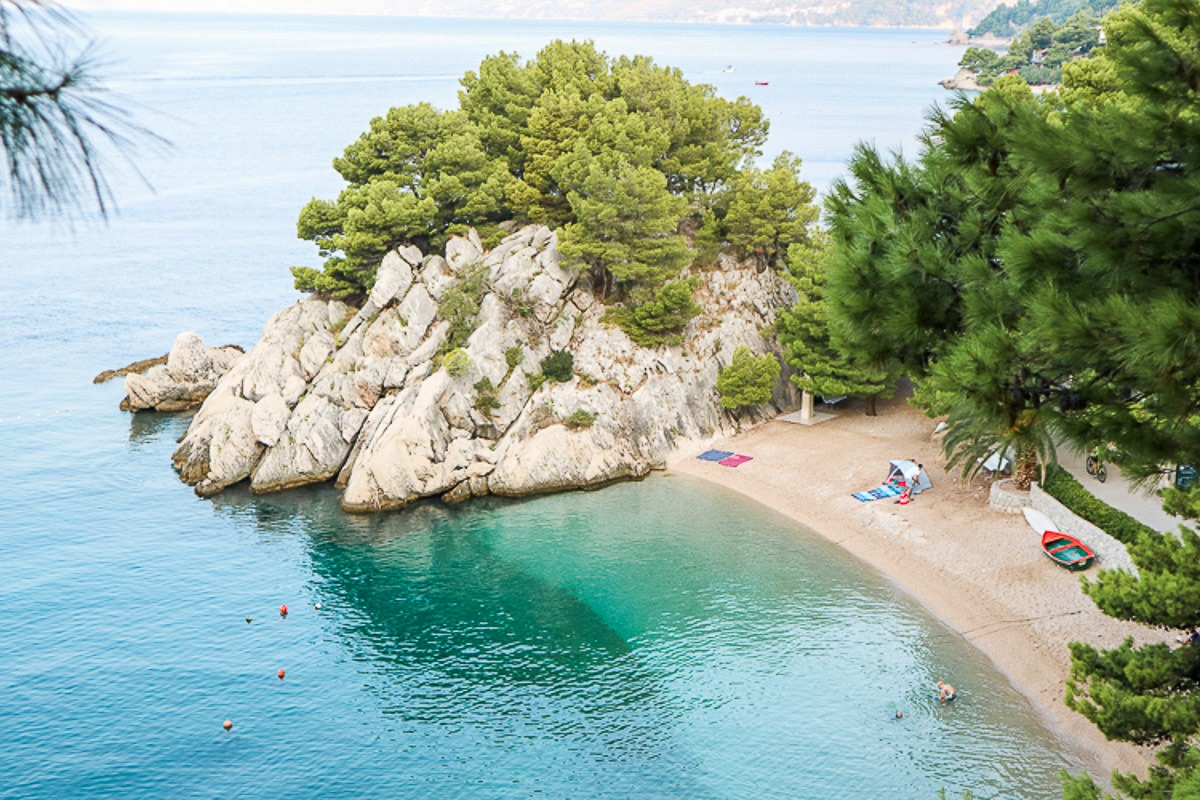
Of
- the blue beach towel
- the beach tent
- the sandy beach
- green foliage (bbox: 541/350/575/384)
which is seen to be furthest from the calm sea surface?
green foliage (bbox: 541/350/575/384)

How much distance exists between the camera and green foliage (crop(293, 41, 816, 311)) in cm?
5478

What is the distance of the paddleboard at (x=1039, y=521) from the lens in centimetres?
4078

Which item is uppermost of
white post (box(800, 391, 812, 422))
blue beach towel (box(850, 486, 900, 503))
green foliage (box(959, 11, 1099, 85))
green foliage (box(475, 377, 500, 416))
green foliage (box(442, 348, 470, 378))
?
green foliage (box(959, 11, 1099, 85))

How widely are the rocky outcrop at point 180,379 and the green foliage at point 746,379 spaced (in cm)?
3251

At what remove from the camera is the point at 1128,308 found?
36.9ft

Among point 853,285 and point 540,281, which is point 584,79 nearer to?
point 540,281

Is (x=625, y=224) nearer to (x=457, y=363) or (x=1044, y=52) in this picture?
(x=457, y=363)

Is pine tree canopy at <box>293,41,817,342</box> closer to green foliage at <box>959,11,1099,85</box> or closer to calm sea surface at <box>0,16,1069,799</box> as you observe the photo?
calm sea surface at <box>0,16,1069,799</box>

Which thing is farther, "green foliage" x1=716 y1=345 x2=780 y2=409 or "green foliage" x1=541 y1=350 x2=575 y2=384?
"green foliage" x1=716 y1=345 x2=780 y2=409

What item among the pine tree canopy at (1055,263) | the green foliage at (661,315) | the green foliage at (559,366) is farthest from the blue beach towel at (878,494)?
the pine tree canopy at (1055,263)

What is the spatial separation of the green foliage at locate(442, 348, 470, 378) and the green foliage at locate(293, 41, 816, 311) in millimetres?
4875

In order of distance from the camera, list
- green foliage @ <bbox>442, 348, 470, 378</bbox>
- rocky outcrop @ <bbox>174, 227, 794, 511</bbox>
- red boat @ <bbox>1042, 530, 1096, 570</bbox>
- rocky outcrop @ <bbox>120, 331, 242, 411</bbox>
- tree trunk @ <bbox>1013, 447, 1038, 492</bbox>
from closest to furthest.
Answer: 1. red boat @ <bbox>1042, 530, 1096, 570</bbox>
2. tree trunk @ <bbox>1013, 447, 1038, 492</bbox>
3. rocky outcrop @ <bbox>174, 227, 794, 511</bbox>
4. green foliage @ <bbox>442, 348, 470, 378</bbox>
5. rocky outcrop @ <bbox>120, 331, 242, 411</bbox>

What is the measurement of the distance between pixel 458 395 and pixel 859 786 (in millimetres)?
29655

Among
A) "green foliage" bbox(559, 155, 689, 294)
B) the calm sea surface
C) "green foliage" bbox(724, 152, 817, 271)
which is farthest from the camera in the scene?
"green foliage" bbox(724, 152, 817, 271)
